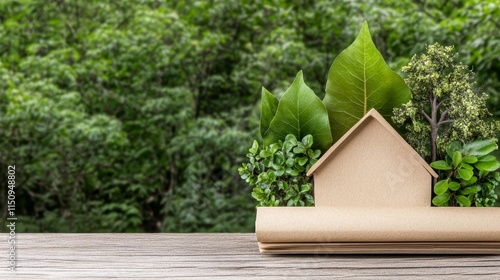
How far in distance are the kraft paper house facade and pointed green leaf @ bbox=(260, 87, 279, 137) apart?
111 millimetres

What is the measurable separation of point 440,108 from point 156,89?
340cm

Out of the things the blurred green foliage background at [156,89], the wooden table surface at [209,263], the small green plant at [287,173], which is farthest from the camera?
the blurred green foliage background at [156,89]

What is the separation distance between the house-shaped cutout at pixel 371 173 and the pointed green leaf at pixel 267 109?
0.11m

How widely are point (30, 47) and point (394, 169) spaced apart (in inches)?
134

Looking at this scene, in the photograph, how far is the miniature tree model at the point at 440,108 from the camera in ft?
2.24

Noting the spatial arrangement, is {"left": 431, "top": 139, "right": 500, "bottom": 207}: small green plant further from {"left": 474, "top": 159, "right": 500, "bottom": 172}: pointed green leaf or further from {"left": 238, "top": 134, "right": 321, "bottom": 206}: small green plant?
{"left": 238, "top": 134, "right": 321, "bottom": 206}: small green plant

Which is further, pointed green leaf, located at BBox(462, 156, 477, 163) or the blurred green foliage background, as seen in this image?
the blurred green foliage background

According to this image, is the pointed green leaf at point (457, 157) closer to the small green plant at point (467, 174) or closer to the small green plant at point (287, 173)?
the small green plant at point (467, 174)

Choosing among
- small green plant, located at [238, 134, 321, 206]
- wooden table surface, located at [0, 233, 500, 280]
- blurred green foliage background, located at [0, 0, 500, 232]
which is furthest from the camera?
blurred green foliage background, located at [0, 0, 500, 232]

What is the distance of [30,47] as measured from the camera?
3633mm

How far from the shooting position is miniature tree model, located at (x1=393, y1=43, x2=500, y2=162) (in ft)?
2.24

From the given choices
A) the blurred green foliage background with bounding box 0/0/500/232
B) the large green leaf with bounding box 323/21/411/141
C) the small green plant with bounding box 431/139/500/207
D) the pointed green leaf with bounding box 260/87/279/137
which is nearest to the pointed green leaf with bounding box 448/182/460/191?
the small green plant with bounding box 431/139/500/207

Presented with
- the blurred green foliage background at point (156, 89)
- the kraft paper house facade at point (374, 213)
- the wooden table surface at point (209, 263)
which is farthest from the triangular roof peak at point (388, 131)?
the blurred green foliage background at point (156, 89)

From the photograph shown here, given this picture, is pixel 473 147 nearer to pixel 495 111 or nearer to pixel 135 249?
pixel 135 249
